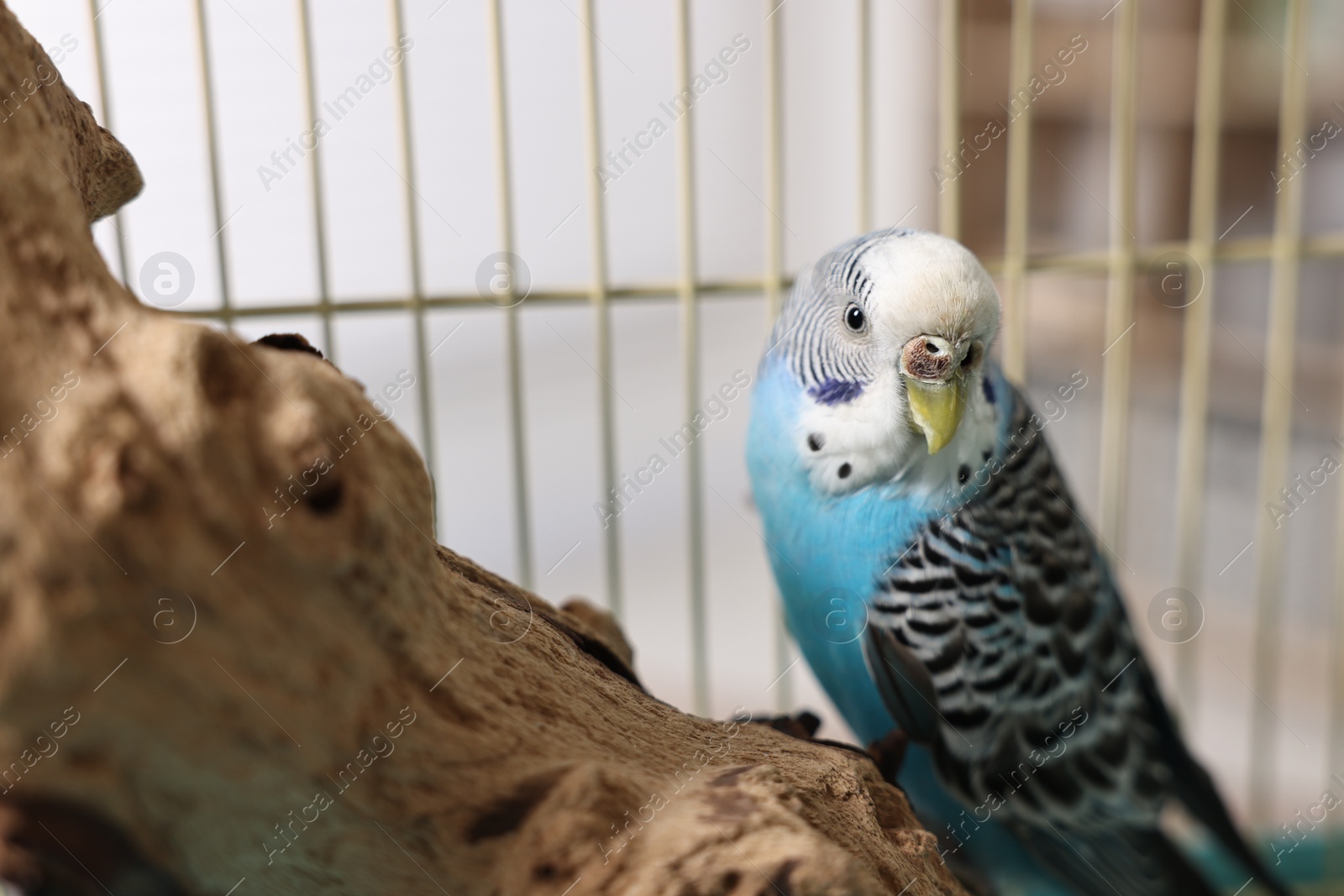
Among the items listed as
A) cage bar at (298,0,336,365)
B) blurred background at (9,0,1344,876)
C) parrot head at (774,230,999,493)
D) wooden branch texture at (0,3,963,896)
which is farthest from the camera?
blurred background at (9,0,1344,876)

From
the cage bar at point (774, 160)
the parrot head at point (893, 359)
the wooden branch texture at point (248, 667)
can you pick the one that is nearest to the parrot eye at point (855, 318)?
the parrot head at point (893, 359)

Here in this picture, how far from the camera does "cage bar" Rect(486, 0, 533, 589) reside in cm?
93

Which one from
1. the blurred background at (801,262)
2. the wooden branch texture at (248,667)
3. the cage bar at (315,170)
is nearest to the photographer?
the wooden branch texture at (248,667)

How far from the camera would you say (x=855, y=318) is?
2.74ft

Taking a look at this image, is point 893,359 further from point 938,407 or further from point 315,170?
point 315,170

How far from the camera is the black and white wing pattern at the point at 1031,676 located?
0.89m

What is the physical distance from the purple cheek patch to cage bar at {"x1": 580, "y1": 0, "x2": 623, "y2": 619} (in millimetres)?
250

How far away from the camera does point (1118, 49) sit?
3.38 ft

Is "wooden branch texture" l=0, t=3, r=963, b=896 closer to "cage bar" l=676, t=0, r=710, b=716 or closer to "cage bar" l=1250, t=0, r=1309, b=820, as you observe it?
"cage bar" l=676, t=0, r=710, b=716

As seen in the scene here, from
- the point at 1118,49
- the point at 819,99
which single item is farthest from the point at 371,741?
Result: the point at 819,99

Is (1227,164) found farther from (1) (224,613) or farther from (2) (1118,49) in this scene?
(1) (224,613)

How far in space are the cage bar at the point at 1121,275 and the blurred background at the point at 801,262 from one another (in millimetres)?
28

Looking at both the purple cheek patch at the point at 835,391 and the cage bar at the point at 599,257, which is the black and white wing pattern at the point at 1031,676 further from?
the cage bar at the point at 599,257

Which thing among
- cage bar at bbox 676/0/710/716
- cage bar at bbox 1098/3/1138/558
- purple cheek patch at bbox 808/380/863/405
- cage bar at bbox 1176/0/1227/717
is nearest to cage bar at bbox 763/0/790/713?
cage bar at bbox 676/0/710/716
